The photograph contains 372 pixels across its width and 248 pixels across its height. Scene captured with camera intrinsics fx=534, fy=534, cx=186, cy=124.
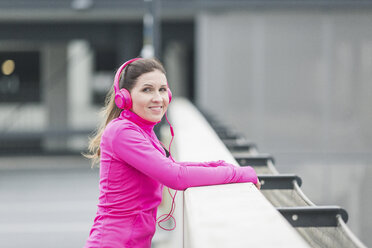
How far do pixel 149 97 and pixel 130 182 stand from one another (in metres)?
0.46

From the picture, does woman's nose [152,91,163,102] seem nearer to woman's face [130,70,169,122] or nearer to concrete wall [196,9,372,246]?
woman's face [130,70,169,122]

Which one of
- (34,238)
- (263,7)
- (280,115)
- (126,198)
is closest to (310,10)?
(263,7)

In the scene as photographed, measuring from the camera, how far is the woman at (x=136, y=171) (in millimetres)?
2523

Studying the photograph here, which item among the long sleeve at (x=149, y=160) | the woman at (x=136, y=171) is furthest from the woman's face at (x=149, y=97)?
the long sleeve at (x=149, y=160)

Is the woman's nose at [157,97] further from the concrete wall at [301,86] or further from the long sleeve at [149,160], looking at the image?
the concrete wall at [301,86]

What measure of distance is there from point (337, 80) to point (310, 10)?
1945mm

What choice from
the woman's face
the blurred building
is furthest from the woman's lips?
the blurred building

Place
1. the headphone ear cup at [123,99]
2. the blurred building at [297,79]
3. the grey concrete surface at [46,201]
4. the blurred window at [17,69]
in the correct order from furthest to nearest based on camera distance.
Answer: the blurred window at [17,69] < the blurred building at [297,79] < the grey concrete surface at [46,201] < the headphone ear cup at [123,99]

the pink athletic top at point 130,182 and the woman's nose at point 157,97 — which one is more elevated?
the woman's nose at point 157,97

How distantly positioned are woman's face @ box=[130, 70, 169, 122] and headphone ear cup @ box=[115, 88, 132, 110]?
1.2 inches

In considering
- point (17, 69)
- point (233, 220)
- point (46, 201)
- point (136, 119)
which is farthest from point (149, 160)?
Answer: point (17, 69)

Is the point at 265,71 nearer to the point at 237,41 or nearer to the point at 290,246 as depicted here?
the point at 237,41

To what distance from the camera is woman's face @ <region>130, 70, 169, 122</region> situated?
2.73 meters

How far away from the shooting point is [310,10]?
45.4 ft
